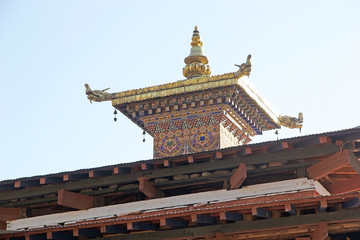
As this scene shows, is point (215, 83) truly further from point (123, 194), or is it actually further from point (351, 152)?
point (351, 152)

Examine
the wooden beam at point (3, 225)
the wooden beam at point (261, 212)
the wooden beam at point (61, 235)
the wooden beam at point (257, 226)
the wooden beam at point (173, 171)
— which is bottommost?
the wooden beam at point (257, 226)

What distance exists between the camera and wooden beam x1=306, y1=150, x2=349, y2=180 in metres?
14.4

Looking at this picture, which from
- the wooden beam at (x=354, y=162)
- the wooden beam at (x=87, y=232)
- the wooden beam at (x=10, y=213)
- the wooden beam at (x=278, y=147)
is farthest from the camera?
the wooden beam at (x=10, y=213)

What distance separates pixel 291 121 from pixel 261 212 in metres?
10.0

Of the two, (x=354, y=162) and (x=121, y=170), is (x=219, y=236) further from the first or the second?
(x=121, y=170)

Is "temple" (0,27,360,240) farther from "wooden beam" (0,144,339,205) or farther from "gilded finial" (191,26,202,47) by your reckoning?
"gilded finial" (191,26,202,47)

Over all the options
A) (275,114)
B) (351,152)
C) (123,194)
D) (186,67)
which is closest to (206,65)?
(186,67)

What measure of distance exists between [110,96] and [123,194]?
16.7ft

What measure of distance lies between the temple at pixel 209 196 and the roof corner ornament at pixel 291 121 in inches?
151

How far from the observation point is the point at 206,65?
73.3 feet

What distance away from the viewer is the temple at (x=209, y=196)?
13.4 m

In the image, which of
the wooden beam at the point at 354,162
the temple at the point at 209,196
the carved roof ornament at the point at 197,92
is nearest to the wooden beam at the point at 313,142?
the temple at the point at 209,196

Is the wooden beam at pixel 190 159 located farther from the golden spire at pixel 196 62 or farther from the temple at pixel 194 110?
the golden spire at pixel 196 62

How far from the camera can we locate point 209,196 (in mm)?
15375
